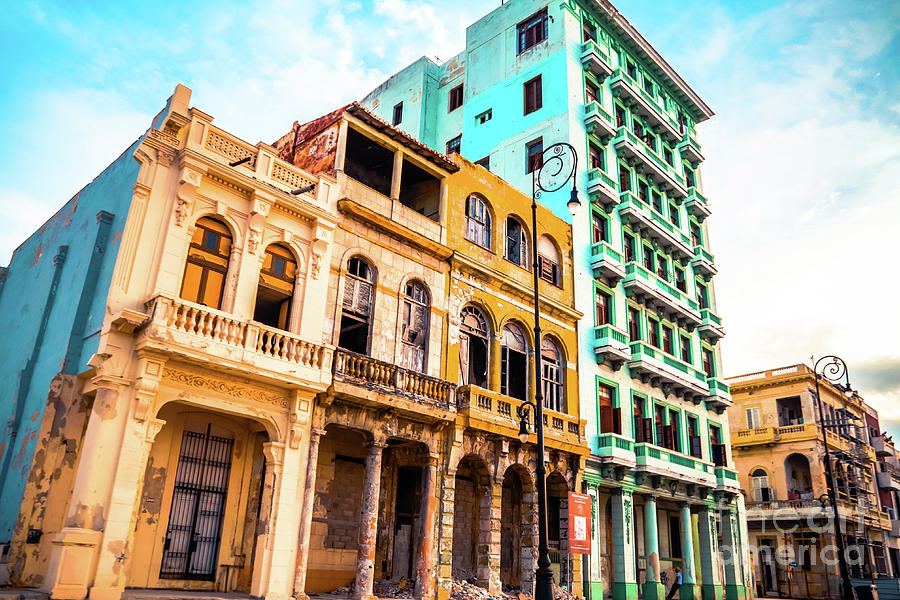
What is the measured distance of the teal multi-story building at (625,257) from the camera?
26.8 meters

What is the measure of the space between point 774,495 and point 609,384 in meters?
23.1

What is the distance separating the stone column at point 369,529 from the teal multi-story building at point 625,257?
339 inches

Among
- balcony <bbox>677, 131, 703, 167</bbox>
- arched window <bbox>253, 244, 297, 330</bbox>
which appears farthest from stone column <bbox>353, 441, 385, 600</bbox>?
balcony <bbox>677, 131, 703, 167</bbox>

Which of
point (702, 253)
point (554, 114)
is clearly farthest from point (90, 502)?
point (702, 253)

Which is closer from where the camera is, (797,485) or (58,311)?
(58,311)

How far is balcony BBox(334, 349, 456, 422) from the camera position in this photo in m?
17.3

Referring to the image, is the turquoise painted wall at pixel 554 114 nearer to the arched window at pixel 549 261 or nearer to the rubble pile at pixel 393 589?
the arched window at pixel 549 261

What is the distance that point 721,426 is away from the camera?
113 ft

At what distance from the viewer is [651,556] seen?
26.3 metres

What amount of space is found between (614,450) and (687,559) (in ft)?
24.7

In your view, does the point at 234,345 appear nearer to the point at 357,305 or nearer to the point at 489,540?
the point at 357,305

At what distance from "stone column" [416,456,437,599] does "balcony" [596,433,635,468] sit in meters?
8.75

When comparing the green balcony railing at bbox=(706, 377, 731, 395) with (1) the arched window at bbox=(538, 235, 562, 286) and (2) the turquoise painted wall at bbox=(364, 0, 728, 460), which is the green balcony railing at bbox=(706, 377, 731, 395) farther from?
(1) the arched window at bbox=(538, 235, 562, 286)

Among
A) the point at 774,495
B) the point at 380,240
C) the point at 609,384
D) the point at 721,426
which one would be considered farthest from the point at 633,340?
the point at 774,495
